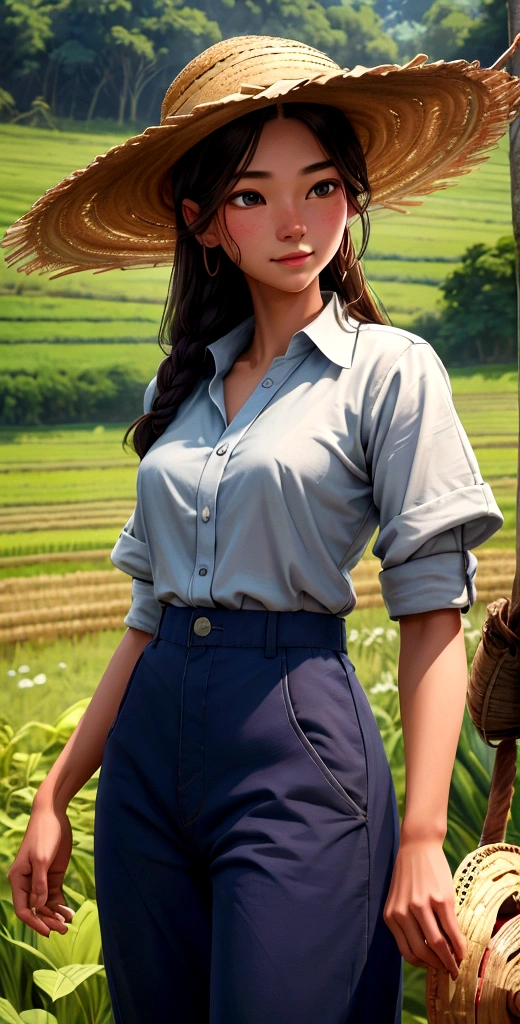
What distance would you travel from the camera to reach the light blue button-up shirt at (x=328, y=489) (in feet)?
4.33

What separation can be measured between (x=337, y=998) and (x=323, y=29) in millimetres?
3183

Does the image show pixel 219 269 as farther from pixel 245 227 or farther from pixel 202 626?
pixel 202 626

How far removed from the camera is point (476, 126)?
163 centimetres

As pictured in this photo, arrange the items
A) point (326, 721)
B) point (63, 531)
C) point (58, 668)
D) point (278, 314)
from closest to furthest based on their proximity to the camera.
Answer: point (326, 721)
point (278, 314)
point (58, 668)
point (63, 531)

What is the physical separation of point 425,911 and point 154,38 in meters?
2.97

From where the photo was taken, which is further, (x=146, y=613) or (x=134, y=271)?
(x=134, y=271)

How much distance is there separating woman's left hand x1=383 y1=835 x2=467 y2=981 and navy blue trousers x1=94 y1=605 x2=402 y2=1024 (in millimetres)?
83

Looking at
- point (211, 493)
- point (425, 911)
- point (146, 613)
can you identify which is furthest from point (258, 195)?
point (425, 911)

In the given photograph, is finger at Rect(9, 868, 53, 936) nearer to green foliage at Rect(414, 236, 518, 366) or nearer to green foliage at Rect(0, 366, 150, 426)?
green foliage at Rect(0, 366, 150, 426)

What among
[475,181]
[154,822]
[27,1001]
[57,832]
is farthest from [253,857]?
[475,181]

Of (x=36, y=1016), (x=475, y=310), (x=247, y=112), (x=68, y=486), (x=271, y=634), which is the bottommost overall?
(x=36, y=1016)

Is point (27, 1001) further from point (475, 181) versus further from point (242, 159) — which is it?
point (475, 181)

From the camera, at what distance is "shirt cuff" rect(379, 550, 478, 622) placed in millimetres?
1301

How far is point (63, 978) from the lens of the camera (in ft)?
8.46
